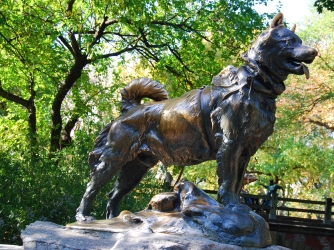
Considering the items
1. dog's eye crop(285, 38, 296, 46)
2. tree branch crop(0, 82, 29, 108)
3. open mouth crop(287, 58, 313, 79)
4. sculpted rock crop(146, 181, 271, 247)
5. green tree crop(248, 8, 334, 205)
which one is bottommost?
sculpted rock crop(146, 181, 271, 247)

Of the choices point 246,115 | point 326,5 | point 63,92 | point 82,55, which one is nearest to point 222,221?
point 246,115

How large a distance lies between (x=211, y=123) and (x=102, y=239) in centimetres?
141

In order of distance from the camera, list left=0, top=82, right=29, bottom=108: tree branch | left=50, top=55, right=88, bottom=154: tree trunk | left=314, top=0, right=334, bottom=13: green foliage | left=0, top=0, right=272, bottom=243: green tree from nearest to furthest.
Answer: left=0, top=0, right=272, bottom=243: green tree → left=314, top=0, right=334, bottom=13: green foliage → left=50, top=55, right=88, bottom=154: tree trunk → left=0, top=82, right=29, bottom=108: tree branch

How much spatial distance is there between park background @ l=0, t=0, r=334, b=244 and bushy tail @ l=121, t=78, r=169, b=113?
3976mm

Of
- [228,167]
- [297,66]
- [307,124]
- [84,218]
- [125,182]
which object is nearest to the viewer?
[297,66]

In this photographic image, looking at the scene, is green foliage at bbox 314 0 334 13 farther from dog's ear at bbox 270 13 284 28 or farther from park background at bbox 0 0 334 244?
dog's ear at bbox 270 13 284 28

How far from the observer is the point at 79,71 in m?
14.2

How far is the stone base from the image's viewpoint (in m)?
4.05

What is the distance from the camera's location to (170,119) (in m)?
5.15

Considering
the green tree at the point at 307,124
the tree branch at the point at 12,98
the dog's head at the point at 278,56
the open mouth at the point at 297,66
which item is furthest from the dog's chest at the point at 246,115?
the green tree at the point at 307,124

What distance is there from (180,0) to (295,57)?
9.66 meters

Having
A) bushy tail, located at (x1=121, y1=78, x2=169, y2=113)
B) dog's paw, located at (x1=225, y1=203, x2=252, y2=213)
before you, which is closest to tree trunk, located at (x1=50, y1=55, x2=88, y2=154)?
bushy tail, located at (x1=121, y1=78, x2=169, y2=113)

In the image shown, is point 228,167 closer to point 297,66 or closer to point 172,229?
point 172,229

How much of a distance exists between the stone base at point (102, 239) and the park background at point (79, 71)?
4.60 metres
